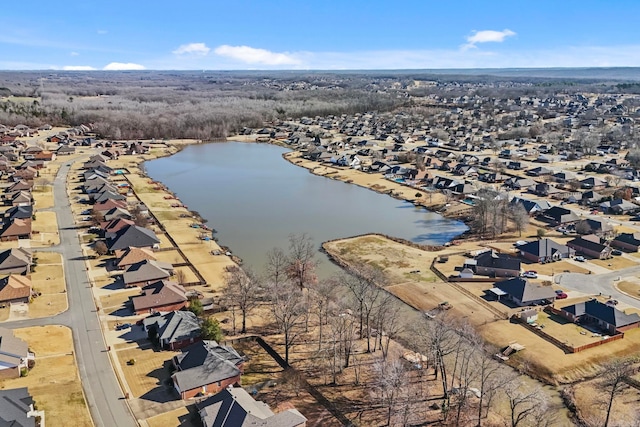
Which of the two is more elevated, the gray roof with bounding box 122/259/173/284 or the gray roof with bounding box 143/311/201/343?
→ the gray roof with bounding box 122/259/173/284

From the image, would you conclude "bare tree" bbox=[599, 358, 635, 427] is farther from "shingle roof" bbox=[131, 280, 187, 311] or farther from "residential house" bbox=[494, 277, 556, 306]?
"shingle roof" bbox=[131, 280, 187, 311]

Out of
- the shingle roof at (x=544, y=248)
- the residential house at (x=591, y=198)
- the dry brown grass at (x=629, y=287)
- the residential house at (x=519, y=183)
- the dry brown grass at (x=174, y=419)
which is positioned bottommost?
the dry brown grass at (x=174, y=419)

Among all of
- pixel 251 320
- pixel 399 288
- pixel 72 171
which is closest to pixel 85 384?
pixel 251 320

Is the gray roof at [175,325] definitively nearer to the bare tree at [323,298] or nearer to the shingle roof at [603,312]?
the bare tree at [323,298]

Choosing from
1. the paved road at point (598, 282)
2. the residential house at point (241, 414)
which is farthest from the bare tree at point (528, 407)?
the paved road at point (598, 282)

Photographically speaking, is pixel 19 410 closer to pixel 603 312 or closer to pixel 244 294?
pixel 244 294

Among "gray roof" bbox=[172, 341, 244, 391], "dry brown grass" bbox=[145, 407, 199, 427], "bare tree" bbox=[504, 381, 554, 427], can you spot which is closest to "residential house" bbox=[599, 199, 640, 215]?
"bare tree" bbox=[504, 381, 554, 427]
